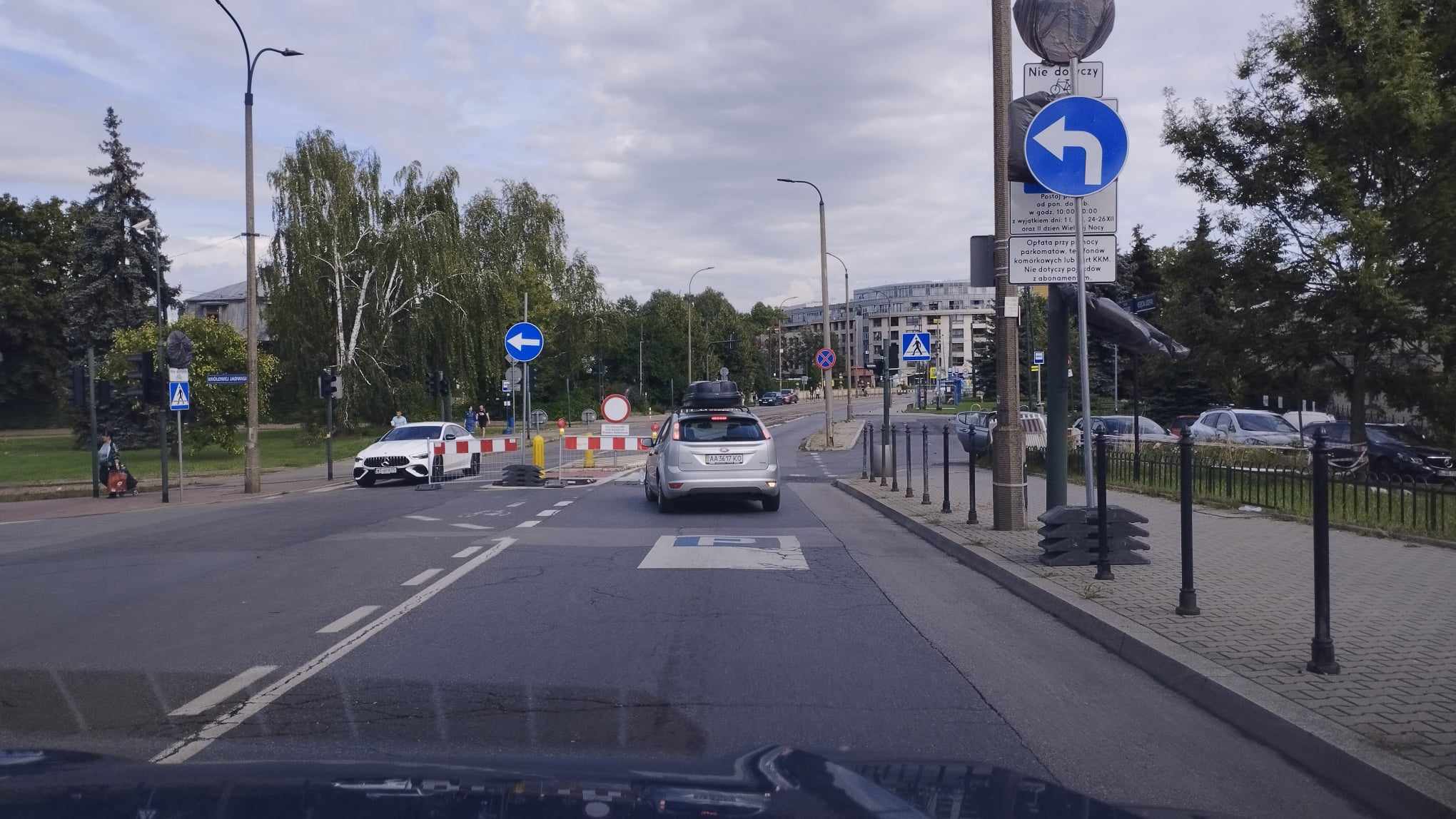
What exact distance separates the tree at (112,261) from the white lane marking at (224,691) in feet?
174

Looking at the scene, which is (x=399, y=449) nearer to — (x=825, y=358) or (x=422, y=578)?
(x=825, y=358)

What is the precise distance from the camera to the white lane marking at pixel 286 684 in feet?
16.2

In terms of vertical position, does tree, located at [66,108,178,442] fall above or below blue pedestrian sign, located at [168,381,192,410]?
above

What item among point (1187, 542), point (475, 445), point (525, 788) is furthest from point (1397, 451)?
point (525, 788)

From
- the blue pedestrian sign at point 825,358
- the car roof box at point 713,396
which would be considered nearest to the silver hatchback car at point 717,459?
the car roof box at point 713,396

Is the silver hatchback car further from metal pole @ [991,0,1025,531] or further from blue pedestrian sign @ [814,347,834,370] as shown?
blue pedestrian sign @ [814,347,834,370]

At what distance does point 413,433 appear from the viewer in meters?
27.5

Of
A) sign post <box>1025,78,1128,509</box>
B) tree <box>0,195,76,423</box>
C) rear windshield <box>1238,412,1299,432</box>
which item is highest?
tree <box>0,195,76,423</box>

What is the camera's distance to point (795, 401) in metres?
122

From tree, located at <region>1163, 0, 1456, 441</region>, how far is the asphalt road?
12647mm

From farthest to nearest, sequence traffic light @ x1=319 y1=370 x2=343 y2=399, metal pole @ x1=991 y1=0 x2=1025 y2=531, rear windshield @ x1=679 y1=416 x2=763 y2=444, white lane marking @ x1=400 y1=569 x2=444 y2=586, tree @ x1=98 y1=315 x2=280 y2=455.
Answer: tree @ x1=98 y1=315 x2=280 y2=455 → traffic light @ x1=319 y1=370 x2=343 y2=399 → rear windshield @ x1=679 y1=416 x2=763 y2=444 → metal pole @ x1=991 y1=0 x2=1025 y2=531 → white lane marking @ x1=400 y1=569 x2=444 y2=586

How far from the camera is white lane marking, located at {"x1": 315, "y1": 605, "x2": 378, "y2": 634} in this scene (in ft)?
25.5

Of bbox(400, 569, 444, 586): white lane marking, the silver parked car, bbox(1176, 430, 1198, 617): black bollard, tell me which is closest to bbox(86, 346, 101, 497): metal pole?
bbox(400, 569, 444, 586): white lane marking

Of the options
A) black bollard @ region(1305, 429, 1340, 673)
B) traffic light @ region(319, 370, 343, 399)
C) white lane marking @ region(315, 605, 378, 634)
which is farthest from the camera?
traffic light @ region(319, 370, 343, 399)
